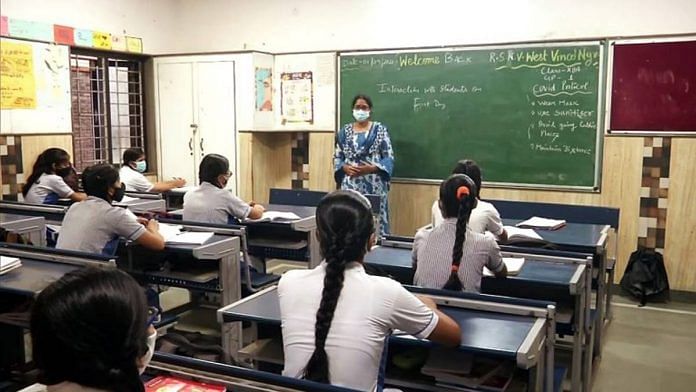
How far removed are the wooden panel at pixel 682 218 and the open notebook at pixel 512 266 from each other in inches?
110

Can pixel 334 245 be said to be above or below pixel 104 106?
below

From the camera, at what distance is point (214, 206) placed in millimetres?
4043

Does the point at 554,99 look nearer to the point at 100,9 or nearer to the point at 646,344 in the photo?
the point at 646,344

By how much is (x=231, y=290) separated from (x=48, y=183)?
7.29 feet

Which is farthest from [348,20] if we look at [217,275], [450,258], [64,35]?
[450,258]

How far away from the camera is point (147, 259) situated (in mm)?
3688

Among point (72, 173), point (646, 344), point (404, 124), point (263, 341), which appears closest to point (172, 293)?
point (72, 173)

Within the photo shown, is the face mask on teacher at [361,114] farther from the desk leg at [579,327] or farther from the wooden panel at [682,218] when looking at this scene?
the desk leg at [579,327]

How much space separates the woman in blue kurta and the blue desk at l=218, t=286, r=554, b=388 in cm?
342

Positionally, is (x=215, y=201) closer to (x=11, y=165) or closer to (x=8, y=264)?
(x=8, y=264)

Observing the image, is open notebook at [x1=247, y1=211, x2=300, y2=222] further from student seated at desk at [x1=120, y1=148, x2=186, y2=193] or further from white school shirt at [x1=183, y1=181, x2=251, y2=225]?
student seated at desk at [x1=120, y1=148, x2=186, y2=193]

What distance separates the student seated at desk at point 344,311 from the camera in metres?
1.73

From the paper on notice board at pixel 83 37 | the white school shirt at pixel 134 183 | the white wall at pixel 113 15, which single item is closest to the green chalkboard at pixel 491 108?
the white school shirt at pixel 134 183

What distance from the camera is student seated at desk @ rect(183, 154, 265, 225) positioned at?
4020mm
